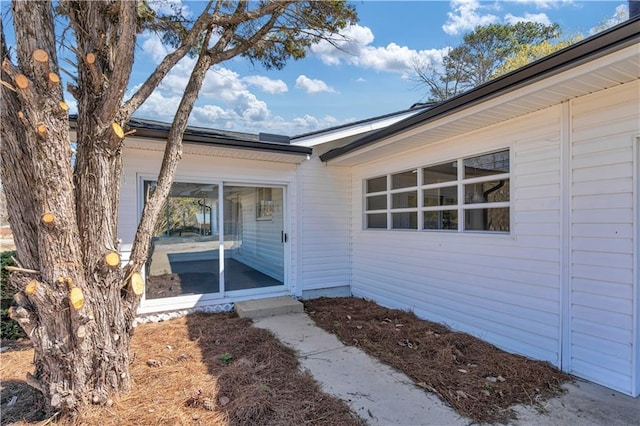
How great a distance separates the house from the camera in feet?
9.37

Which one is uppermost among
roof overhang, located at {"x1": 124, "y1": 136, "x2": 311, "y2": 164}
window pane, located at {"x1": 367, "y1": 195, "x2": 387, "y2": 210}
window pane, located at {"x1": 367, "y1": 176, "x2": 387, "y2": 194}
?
roof overhang, located at {"x1": 124, "y1": 136, "x2": 311, "y2": 164}

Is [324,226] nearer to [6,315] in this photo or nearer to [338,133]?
[338,133]

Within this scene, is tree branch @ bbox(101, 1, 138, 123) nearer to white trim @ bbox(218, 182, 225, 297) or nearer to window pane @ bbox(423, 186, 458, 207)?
white trim @ bbox(218, 182, 225, 297)

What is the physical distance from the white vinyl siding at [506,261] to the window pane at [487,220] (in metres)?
0.13

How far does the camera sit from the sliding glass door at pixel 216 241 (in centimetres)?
518

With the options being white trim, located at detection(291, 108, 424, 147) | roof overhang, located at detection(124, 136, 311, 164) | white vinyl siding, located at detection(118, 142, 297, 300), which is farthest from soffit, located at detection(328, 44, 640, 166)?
white vinyl siding, located at detection(118, 142, 297, 300)

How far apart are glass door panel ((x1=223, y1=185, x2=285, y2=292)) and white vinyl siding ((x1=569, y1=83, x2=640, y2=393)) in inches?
178

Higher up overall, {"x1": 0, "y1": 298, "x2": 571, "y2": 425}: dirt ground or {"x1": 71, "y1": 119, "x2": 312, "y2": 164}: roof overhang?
{"x1": 71, "y1": 119, "x2": 312, "y2": 164}: roof overhang

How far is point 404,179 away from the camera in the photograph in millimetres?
5469

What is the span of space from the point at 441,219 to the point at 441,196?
34 centimetres

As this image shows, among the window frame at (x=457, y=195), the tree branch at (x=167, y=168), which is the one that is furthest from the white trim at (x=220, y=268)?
the tree branch at (x=167, y=168)

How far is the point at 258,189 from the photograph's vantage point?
604 centimetres

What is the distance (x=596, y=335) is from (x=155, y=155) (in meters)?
5.98

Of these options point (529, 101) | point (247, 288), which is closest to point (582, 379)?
point (529, 101)
